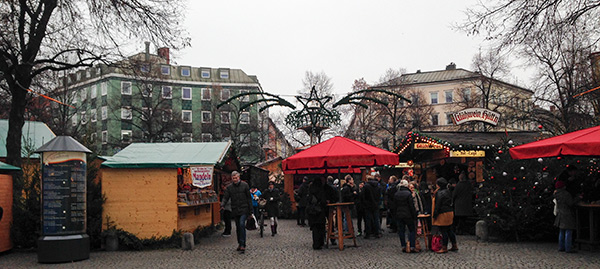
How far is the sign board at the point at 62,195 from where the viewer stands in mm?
12180

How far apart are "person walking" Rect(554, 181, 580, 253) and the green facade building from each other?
3669cm

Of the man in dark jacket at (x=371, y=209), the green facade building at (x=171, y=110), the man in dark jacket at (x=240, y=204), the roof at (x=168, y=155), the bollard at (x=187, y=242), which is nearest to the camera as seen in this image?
the man in dark jacket at (x=240, y=204)

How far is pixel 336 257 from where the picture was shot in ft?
39.8

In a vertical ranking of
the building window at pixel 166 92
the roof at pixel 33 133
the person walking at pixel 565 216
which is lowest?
the person walking at pixel 565 216

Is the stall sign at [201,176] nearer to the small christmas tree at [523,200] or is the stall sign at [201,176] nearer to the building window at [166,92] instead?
the small christmas tree at [523,200]

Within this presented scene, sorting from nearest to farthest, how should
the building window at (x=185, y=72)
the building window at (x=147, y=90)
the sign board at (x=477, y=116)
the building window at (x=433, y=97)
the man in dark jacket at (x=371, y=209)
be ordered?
the man in dark jacket at (x=371, y=209)
the sign board at (x=477, y=116)
the building window at (x=147, y=90)
the building window at (x=185, y=72)
the building window at (x=433, y=97)

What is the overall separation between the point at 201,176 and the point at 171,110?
50.2 m

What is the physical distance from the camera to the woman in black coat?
42.9 ft

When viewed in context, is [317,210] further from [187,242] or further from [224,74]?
[224,74]

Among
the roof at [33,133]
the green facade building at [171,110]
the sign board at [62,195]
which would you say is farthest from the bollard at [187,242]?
the green facade building at [171,110]

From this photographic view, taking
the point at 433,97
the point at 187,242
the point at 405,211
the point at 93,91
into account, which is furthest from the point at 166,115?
the point at 433,97

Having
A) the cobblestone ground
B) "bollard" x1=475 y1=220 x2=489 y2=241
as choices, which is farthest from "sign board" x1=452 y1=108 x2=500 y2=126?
the cobblestone ground

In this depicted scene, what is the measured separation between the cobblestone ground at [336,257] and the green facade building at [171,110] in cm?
3143

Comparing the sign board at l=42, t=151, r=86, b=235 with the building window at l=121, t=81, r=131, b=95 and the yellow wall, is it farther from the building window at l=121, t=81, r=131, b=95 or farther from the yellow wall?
the building window at l=121, t=81, r=131, b=95
